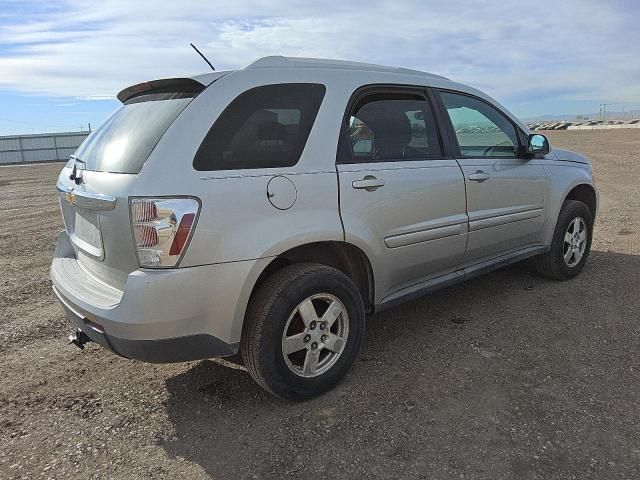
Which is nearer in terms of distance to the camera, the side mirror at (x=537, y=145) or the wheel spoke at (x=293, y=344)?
the wheel spoke at (x=293, y=344)

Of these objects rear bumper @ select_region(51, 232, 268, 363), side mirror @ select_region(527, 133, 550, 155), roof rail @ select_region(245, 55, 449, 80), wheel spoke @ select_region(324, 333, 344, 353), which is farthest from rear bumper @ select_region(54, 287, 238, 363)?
side mirror @ select_region(527, 133, 550, 155)

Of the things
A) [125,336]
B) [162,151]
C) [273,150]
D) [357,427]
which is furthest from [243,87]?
[357,427]

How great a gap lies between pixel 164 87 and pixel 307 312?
1.51 meters

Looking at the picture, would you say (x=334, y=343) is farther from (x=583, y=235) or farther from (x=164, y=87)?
(x=583, y=235)

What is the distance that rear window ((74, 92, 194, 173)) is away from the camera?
261 centimetres

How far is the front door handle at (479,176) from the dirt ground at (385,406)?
43.9 inches

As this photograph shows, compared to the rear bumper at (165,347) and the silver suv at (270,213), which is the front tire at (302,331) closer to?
the silver suv at (270,213)

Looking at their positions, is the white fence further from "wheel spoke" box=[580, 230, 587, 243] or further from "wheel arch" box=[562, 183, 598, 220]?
"wheel spoke" box=[580, 230, 587, 243]

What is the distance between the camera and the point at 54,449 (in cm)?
265

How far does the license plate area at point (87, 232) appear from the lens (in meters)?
2.69

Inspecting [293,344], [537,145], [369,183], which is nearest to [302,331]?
[293,344]

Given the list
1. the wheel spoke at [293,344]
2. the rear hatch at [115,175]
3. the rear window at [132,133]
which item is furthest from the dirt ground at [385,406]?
the rear window at [132,133]

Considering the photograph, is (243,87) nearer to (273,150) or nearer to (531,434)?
(273,150)

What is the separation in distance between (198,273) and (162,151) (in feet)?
2.03
